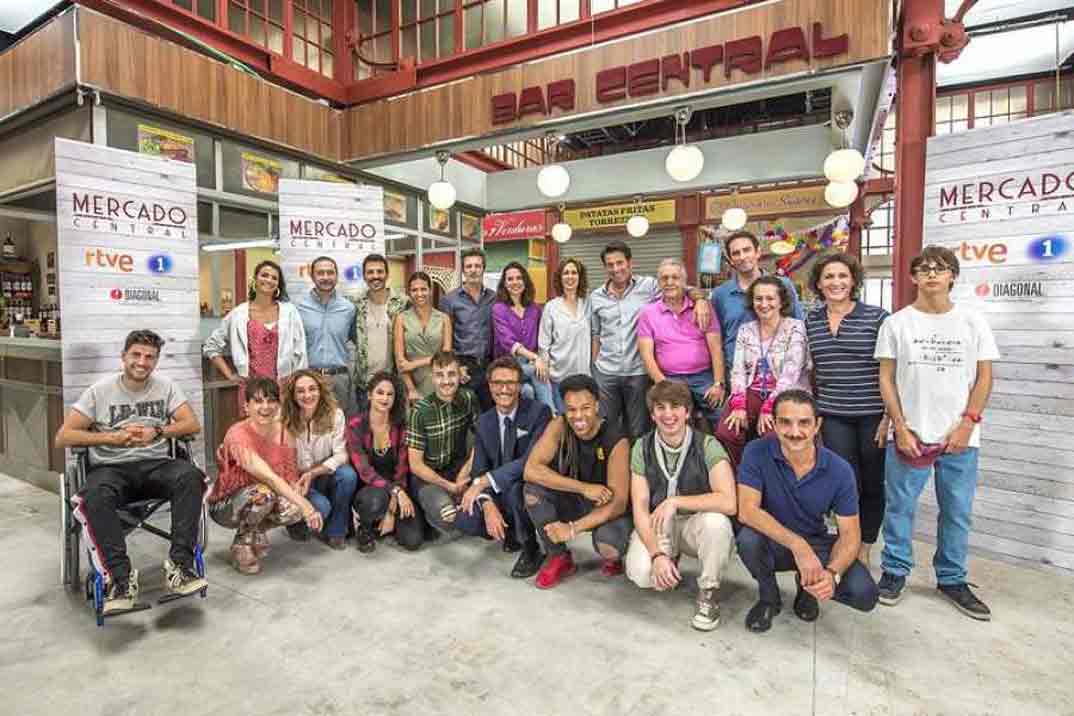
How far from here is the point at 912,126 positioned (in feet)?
11.9

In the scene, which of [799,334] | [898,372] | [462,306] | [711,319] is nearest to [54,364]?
[462,306]

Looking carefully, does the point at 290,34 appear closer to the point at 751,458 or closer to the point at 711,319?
the point at 711,319

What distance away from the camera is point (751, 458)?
246cm

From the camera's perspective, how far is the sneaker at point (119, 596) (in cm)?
228

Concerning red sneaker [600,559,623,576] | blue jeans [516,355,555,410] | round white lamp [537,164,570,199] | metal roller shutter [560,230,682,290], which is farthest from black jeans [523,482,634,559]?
metal roller shutter [560,230,682,290]

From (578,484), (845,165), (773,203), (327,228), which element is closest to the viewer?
(578,484)

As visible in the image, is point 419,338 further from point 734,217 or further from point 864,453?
point 734,217

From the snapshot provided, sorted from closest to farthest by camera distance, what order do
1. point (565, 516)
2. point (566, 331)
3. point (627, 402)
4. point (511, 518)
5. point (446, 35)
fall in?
point (565, 516) → point (511, 518) → point (627, 402) → point (566, 331) → point (446, 35)

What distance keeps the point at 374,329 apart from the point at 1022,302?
11.8ft

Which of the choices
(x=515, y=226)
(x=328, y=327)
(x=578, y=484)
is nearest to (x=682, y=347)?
(x=578, y=484)

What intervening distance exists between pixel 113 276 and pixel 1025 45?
37.2 ft

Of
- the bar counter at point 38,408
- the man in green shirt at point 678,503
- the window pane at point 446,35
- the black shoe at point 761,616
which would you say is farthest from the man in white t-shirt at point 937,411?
the window pane at point 446,35

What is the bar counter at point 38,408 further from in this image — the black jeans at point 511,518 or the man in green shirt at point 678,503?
the man in green shirt at point 678,503

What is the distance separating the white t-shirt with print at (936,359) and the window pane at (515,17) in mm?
4542
